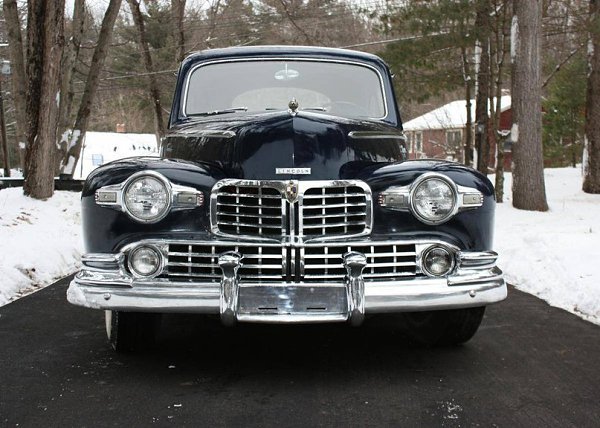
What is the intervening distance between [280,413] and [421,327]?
5.37 feet

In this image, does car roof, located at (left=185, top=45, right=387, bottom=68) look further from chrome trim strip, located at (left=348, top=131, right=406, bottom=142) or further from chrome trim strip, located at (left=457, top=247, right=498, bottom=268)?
chrome trim strip, located at (left=457, top=247, right=498, bottom=268)

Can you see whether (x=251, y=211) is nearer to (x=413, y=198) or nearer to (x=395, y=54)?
(x=413, y=198)

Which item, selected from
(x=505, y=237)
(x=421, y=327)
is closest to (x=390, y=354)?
(x=421, y=327)

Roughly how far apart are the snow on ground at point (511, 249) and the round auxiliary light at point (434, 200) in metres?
2.18

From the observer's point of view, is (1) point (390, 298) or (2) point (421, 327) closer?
(1) point (390, 298)

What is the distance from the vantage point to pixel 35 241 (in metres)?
8.80

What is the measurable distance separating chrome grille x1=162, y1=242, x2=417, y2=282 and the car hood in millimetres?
407

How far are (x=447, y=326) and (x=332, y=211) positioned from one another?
3.88 feet

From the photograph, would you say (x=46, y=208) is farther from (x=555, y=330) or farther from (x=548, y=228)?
(x=555, y=330)

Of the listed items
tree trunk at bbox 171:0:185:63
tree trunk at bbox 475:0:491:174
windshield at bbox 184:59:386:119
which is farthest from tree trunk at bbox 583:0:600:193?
tree trunk at bbox 171:0:185:63

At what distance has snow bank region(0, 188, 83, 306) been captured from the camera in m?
7.05

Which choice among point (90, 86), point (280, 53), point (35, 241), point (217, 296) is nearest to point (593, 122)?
point (90, 86)

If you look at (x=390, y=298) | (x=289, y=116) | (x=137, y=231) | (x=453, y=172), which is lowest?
(x=390, y=298)

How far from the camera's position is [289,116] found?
4.20m
